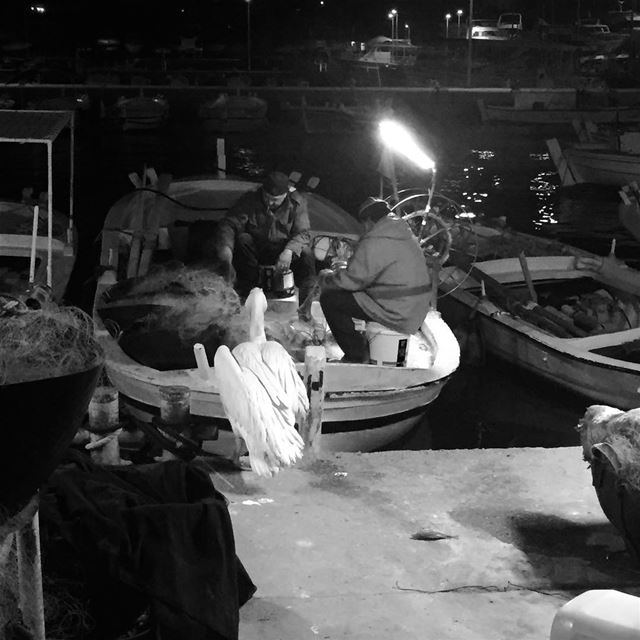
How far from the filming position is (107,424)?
5.30 metres

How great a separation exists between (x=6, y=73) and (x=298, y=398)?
39500 millimetres

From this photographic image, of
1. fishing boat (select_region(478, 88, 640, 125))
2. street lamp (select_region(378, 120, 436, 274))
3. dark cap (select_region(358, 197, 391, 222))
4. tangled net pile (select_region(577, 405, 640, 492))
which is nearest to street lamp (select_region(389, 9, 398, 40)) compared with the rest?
fishing boat (select_region(478, 88, 640, 125))

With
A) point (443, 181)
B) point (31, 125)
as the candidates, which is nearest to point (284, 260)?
point (31, 125)

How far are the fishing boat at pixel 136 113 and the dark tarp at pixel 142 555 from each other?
3406 cm

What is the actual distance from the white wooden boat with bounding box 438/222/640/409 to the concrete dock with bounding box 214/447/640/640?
11.7 ft

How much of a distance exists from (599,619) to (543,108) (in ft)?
123

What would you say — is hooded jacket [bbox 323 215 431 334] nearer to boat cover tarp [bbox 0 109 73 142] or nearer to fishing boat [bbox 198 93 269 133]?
boat cover tarp [bbox 0 109 73 142]

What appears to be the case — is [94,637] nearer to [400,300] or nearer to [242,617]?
[242,617]

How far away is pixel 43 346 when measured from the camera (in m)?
2.80

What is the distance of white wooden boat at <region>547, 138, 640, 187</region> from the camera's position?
979 inches

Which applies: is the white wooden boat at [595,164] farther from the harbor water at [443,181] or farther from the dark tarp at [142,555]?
the dark tarp at [142,555]

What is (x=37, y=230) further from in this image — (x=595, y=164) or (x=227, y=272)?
(x=595, y=164)

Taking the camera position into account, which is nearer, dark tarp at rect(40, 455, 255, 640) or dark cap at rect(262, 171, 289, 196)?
dark tarp at rect(40, 455, 255, 640)

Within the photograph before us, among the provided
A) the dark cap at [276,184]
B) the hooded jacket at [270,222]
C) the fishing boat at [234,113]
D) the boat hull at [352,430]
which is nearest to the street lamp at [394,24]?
the fishing boat at [234,113]
